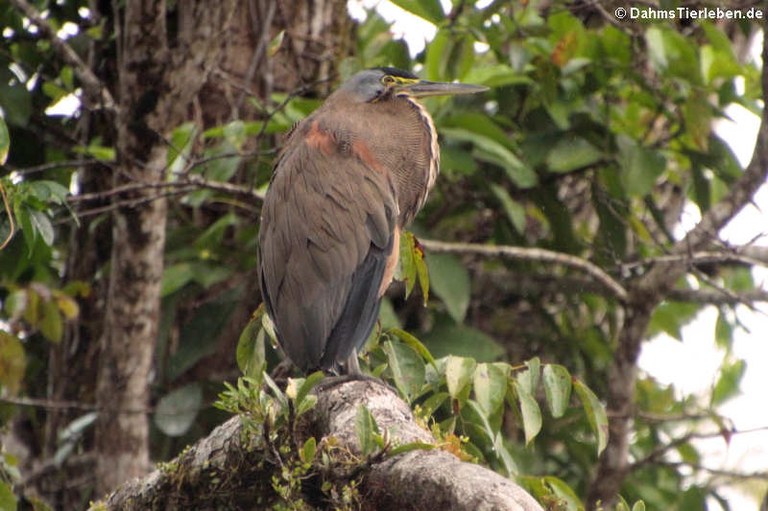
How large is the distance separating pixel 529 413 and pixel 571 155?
204cm

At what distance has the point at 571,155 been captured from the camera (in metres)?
4.68

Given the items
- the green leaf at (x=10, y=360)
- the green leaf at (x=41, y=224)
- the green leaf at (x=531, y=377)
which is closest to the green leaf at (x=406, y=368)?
the green leaf at (x=531, y=377)

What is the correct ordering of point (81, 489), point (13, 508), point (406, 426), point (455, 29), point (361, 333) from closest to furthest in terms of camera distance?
point (406, 426) < point (13, 508) < point (361, 333) < point (455, 29) < point (81, 489)

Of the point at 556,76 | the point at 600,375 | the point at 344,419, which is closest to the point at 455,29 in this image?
the point at 556,76

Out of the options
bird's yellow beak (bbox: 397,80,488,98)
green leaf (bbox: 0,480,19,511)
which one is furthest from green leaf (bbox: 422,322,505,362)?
green leaf (bbox: 0,480,19,511)

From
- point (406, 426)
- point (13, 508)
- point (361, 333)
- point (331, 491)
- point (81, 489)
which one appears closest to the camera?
point (331, 491)

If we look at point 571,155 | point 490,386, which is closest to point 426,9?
point 571,155

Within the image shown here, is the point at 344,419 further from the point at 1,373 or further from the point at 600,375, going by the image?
the point at 600,375

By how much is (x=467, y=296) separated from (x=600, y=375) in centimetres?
108

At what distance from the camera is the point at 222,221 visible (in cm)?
432

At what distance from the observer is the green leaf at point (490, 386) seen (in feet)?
9.39

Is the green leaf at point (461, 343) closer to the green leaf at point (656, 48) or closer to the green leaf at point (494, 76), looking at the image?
the green leaf at point (494, 76)

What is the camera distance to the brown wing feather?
334 cm

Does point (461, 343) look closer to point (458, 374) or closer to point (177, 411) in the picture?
point (177, 411)
